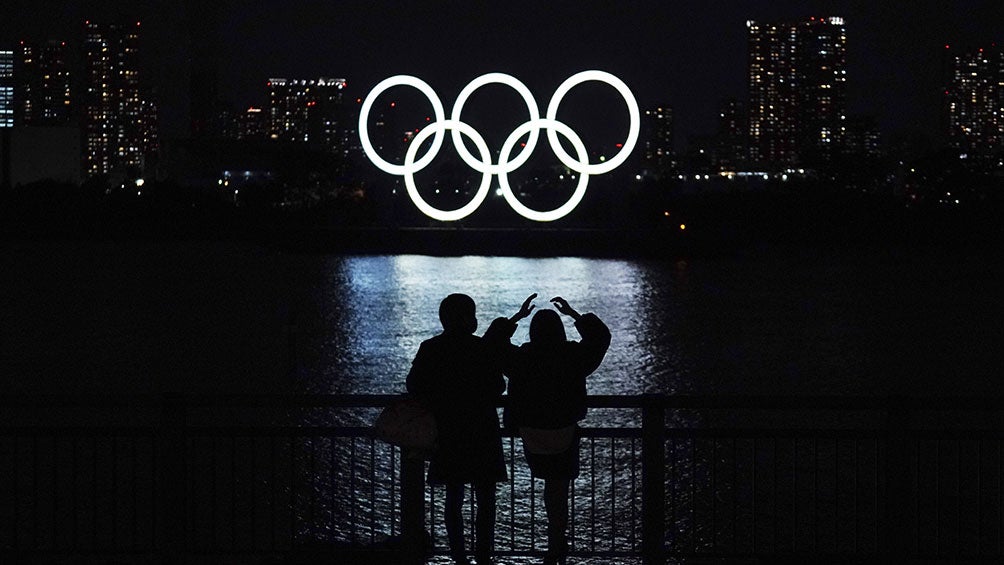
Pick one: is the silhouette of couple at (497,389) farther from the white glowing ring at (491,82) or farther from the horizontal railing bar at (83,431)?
the white glowing ring at (491,82)

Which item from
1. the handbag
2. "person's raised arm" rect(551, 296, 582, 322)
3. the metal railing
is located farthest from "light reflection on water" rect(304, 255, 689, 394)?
the handbag

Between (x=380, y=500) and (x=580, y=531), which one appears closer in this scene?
(x=580, y=531)

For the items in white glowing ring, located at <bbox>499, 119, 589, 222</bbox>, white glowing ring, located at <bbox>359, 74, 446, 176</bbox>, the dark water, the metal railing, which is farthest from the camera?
white glowing ring, located at <bbox>499, 119, 589, 222</bbox>

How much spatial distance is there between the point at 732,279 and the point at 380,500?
3584cm

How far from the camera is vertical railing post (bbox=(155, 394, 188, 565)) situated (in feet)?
25.8

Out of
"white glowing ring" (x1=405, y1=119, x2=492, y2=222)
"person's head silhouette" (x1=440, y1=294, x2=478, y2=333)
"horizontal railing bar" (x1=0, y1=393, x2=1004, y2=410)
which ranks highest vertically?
"white glowing ring" (x1=405, y1=119, x2=492, y2=222)

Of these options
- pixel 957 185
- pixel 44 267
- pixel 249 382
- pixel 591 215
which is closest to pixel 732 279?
pixel 44 267

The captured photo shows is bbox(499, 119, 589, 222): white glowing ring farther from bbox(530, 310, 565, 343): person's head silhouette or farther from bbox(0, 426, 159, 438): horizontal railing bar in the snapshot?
bbox(0, 426, 159, 438): horizontal railing bar

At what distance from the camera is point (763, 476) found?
12922mm

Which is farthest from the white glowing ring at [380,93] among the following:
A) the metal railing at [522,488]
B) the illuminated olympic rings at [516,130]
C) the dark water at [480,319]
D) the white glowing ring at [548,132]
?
the metal railing at [522,488]

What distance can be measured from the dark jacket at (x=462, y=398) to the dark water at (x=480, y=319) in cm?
1045

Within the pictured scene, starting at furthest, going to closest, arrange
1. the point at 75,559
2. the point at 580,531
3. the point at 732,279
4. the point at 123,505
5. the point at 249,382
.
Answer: the point at 732,279
the point at 249,382
the point at 123,505
the point at 580,531
the point at 75,559

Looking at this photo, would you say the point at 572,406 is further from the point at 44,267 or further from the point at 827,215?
the point at 827,215

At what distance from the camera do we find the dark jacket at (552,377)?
8.15 m
